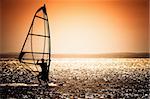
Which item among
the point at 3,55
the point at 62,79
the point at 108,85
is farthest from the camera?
the point at 3,55

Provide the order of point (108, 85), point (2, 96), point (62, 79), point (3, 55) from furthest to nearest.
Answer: point (3, 55) < point (62, 79) < point (108, 85) < point (2, 96)

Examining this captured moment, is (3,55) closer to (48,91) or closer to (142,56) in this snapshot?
(142,56)

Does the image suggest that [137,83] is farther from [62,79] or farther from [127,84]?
[62,79]

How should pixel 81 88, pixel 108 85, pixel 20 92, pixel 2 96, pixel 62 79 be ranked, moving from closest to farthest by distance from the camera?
pixel 2 96 < pixel 20 92 < pixel 81 88 < pixel 108 85 < pixel 62 79

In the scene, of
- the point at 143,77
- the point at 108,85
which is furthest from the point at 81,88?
the point at 143,77

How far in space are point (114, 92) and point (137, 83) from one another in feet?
2.27

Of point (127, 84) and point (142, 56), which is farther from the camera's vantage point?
point (142, 56)

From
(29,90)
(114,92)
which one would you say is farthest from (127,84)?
(29,90)

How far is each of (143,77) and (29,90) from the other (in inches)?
67.2

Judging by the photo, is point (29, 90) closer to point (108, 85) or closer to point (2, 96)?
point (2, 96)

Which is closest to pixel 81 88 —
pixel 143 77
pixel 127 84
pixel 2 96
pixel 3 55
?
pixel 127 84

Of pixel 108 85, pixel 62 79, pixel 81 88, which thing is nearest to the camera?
pixel 81 88

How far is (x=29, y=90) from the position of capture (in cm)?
285

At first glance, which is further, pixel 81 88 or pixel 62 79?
pixel 62 79
